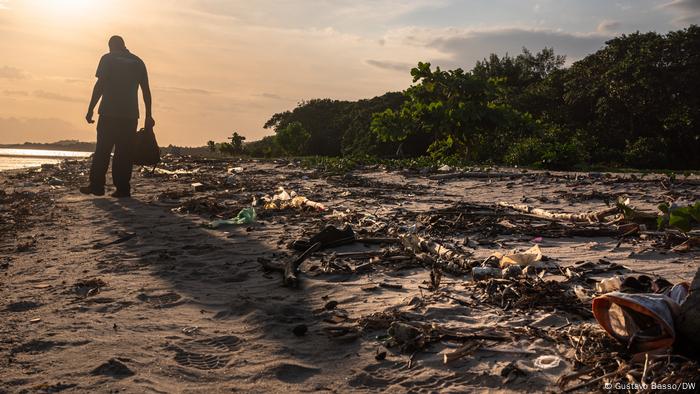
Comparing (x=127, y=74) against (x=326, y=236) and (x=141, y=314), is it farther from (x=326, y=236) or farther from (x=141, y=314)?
(x=141, y=314)

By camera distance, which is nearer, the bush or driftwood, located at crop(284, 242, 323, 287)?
driftwood, located at crop(284, 242, 323, 287)

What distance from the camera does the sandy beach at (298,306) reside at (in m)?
2.51

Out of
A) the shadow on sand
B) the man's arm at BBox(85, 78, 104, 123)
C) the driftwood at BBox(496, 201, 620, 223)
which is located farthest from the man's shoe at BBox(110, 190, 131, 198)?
the driftwood at BBox(496, 201, 620, 223)

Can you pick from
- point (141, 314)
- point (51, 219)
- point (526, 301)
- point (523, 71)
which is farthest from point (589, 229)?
point (523, 71)

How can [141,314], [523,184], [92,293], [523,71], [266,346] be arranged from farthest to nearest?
[523,71], [523,184], [92,293], [141,314], [266,346]

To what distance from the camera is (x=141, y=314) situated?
3424mm

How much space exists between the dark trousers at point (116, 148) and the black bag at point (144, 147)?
0.37ft

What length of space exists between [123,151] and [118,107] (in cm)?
68

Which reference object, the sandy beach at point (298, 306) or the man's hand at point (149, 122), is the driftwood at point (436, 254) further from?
the man's hand at point (149, 122)

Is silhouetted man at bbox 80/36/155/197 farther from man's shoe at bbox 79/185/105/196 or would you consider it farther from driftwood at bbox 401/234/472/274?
driftwood at bbox 401/234/472/274

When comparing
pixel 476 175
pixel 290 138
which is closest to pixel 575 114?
pixel 476 175

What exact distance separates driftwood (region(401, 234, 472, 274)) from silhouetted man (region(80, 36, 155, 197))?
5682 mm

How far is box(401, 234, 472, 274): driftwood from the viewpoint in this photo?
397 centimetres

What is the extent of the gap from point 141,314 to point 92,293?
0.66 metres
